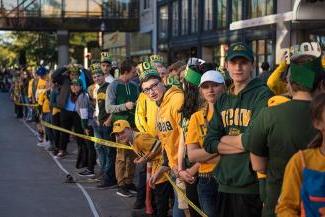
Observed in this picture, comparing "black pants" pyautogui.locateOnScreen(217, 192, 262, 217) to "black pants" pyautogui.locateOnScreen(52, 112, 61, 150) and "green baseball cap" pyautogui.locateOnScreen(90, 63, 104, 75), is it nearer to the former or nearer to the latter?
"green baseball cap" pyautogui.locateOnScreen(90, 63, 104, 75)

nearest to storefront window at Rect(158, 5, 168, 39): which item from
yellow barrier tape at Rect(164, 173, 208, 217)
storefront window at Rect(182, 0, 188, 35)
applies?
storefront window at Rect(182, 0, 188, 35)

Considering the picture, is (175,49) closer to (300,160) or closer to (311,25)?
(311,25)

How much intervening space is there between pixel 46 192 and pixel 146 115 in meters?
2.84

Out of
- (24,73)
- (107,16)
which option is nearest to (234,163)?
(24,73)

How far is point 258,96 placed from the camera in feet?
14.0

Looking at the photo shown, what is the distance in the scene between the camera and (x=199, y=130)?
495 centimetres

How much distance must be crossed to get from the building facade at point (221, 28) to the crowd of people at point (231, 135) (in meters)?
11.6

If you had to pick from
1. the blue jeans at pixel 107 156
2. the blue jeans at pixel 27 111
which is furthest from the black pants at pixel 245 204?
the blue jeans at pixel 27 111

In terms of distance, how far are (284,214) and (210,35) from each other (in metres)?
24.8

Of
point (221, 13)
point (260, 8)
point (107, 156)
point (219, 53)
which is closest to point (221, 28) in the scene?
point (221, 13)

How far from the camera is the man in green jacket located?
4.22m

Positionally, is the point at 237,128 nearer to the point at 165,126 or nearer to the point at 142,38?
the point at 165,126

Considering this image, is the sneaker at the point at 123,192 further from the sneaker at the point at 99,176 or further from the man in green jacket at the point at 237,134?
the man in green jacket at the point at 237,134

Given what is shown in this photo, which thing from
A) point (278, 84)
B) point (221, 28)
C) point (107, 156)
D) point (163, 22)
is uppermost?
point (163, 22)
